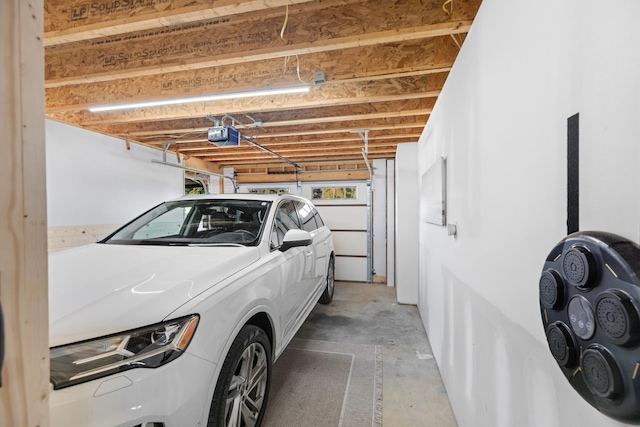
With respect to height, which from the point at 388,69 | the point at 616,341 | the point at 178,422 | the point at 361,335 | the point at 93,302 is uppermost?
the point at 388,69

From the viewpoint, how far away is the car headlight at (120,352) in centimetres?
102

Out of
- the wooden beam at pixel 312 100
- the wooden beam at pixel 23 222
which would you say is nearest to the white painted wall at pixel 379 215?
the wooden beam at pixel 312 100

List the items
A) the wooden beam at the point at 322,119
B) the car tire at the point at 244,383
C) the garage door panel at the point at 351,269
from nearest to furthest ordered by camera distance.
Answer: the car tire at the point at 244,383 → the wooden beam at the point at 322,119 → the garage door panel at the point at 351,269

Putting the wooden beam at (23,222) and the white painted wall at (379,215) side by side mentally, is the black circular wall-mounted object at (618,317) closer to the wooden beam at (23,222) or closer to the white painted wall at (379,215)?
the wooden beam at (23,222)

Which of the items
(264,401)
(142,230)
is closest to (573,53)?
(264,401)

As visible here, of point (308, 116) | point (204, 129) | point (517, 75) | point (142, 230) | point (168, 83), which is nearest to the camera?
point (517, 75)

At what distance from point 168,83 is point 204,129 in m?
1.12

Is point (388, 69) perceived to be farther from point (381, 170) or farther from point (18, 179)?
point (381, 170)

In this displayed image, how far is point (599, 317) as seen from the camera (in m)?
0.59

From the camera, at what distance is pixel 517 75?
108 centimetres

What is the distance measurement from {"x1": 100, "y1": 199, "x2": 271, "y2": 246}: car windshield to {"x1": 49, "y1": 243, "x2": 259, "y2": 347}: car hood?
6.5 inches

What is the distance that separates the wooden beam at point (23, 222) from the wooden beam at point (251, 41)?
180cm

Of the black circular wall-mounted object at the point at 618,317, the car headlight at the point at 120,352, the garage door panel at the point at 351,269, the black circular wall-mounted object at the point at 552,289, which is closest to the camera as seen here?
the black circular wall-mounted object at the point at 618,317

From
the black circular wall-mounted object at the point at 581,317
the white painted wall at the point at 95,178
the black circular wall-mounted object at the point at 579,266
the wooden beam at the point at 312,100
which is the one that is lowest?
Answer: the black circular wall-mounted object at the point at 581,317
